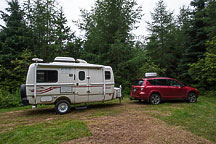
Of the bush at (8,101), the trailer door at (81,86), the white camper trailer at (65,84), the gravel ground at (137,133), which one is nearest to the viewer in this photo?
the gravel ground at (137,133)

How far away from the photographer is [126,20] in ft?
46.3

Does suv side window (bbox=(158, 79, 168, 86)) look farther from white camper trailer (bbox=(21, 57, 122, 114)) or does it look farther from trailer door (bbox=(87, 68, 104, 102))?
trailer door (bbox=(87, 68, 104, 102))

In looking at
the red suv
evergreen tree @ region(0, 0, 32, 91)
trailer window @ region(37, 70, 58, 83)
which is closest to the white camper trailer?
trailer window @ region(37, 70, 58, 83)


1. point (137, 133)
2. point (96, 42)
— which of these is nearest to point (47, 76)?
point (137, 133)

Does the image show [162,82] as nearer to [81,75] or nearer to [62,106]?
[81,75]

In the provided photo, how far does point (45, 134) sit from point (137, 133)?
9.19 ft

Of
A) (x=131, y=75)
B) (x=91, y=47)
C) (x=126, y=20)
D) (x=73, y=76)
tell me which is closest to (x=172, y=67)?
→ (x=131, y=75)

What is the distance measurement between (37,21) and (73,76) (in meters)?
10.2

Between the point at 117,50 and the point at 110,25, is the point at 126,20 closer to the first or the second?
the point at 110,25

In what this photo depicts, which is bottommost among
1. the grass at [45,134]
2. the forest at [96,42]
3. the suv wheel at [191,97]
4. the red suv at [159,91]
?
the grass at [45,134]

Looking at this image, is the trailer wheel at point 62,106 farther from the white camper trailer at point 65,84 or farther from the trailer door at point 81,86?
the trailer door at point 81,86

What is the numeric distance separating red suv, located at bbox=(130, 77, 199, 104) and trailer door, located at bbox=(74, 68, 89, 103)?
11.1 feet

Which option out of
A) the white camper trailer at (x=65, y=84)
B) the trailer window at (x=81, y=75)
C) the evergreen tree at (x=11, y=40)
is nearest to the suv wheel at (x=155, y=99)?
the white camper trailer at (x=65, y=84)

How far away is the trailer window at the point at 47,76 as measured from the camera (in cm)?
652
